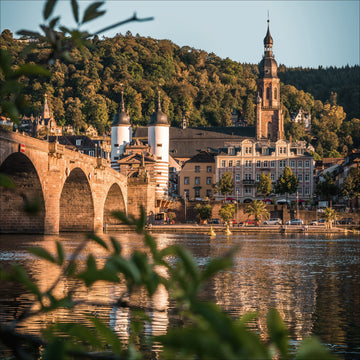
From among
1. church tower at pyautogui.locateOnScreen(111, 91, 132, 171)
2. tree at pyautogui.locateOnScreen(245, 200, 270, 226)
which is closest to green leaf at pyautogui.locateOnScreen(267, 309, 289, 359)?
tree at pyautogui.locateOnScreen(245, 200, 270, 226)

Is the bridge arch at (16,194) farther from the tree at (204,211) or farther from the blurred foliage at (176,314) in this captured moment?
the tree at (204,211)

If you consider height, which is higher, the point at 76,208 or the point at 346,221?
the point at 76,208

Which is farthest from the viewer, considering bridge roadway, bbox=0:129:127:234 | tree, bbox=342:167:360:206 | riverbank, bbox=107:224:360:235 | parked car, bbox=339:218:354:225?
tree, bbox=342:167:360:206

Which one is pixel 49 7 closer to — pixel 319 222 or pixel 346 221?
pixel 319 222

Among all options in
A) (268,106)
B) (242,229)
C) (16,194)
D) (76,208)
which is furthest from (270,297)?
(268,106)

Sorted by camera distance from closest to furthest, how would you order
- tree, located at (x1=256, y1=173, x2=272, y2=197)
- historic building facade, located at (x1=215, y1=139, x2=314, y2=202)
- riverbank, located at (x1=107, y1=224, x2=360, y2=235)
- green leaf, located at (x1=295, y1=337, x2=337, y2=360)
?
green leaf, located at (x1=295, y1=337, x2=337, y2=360) < riverbank, located at (x1=107, y1=224, x2=360, y2=235) < tree, located at (x1=256, y1=173, x2=272, y2=197) < historic building facade, located at (x1=215, y1=139, x2=314, y2=202)

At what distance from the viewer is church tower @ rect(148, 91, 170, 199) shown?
375 ft

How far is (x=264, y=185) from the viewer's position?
11862 cm

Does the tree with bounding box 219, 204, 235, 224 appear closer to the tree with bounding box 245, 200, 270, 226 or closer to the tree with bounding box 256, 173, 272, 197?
the tree with bounding box 245, 200, 270, 226

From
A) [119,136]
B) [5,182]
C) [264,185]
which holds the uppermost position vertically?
[119,136]

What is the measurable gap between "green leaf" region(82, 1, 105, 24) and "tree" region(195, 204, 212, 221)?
107959mm

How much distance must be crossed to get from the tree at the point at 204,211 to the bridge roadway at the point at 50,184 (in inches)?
1282

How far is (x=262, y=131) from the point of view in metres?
157

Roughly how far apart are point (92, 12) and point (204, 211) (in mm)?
108095
